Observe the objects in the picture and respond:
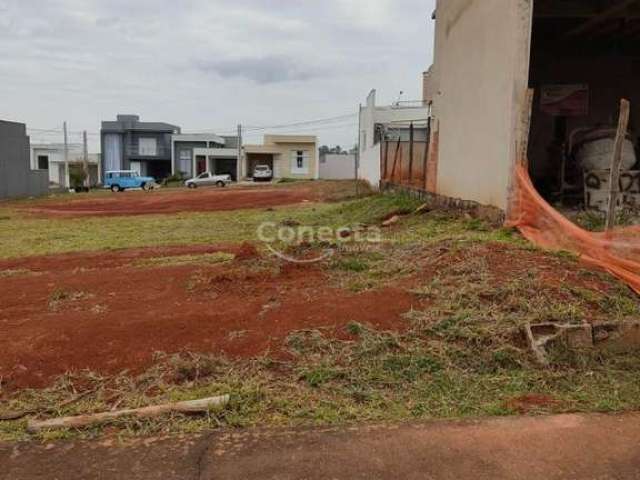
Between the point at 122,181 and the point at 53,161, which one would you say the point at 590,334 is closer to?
the point at 122,181

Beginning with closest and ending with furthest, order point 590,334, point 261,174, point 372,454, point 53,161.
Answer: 1. point 372,454
2. point 590,334
3. point 261,174
4. point 53,161

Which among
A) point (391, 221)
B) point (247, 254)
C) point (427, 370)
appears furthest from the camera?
point (391, 221)

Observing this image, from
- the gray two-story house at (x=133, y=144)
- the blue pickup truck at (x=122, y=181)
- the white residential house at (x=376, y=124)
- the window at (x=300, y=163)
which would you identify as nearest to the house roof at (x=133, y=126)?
the gray two-story house at (x=133, y=144)

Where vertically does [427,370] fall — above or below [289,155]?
below

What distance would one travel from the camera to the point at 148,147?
185ft

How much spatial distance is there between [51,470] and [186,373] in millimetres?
1231

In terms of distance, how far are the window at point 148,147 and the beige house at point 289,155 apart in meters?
9.68

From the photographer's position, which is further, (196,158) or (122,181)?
(196,158)

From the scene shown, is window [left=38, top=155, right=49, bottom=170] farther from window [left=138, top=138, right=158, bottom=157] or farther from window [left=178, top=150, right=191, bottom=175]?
window [left=178, top=150, right=191, bottom=175]

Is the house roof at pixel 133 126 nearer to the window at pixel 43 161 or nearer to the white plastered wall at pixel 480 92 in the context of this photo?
the window at pixel 43 161

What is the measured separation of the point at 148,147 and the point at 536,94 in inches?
1913

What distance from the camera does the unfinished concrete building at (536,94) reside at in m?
8.27

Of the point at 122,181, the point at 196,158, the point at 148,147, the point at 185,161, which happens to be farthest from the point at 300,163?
the point at 122,181

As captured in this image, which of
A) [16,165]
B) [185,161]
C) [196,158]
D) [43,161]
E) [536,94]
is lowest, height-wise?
[16,165]
